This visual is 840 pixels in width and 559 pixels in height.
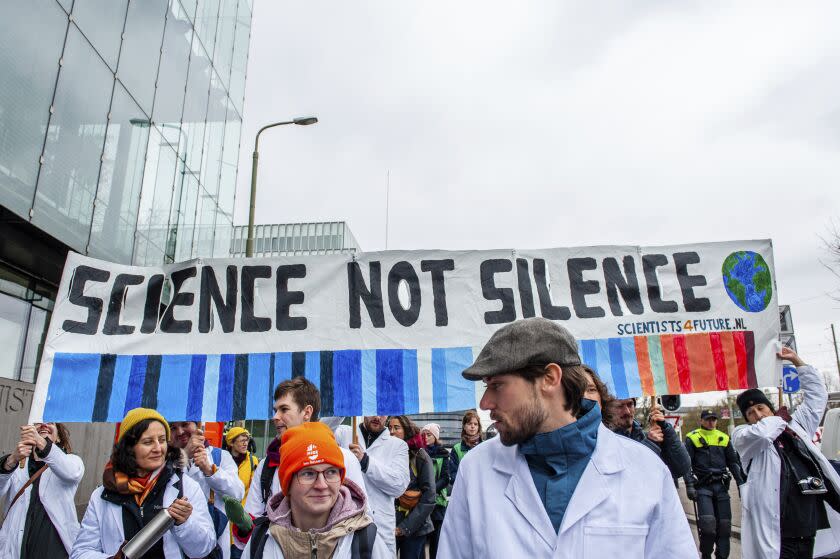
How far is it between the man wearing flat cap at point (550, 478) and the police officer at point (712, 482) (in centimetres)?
748

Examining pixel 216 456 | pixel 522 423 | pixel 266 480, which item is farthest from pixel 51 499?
pixel 522 423

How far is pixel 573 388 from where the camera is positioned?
80.5 inches

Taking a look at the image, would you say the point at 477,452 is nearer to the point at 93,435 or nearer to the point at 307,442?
the point at 307,442

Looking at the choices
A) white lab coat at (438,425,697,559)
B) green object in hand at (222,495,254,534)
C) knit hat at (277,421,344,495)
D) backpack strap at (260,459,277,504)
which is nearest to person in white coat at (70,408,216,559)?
green object in hand at (222,495,254,534)

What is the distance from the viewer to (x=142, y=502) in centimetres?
345

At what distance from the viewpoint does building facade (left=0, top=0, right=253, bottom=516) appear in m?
8.27

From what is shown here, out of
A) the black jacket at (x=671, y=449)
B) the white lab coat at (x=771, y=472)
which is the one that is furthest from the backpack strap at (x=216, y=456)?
A: the white lab coat at (x=771, y=472)

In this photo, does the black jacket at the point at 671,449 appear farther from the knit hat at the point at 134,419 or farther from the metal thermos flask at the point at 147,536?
the knit hat at the point at 134,419

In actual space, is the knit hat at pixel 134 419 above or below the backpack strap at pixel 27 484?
above

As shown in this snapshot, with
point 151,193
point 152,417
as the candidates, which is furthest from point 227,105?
point 152,417

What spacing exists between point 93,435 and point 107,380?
5.94 meters

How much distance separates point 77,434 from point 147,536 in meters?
8.16

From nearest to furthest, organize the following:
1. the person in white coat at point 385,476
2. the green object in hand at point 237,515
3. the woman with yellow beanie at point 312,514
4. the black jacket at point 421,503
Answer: the woman with yellow beanie at point 312,514 < the green object in hand at point 237,515 < the person in white coat at point 385,476 < the black jacket at point 421,503

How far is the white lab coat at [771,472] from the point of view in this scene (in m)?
4.73
